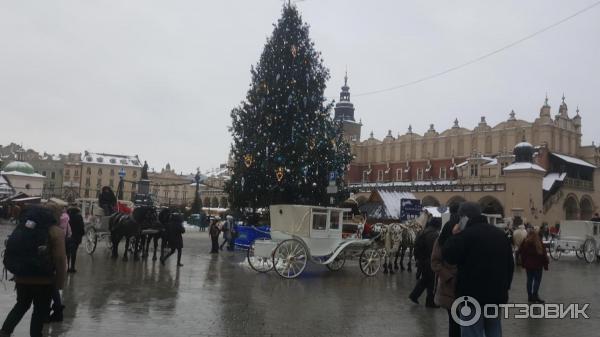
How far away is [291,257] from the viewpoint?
12922 millimetres

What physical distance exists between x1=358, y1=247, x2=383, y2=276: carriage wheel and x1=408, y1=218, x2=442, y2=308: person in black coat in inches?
147

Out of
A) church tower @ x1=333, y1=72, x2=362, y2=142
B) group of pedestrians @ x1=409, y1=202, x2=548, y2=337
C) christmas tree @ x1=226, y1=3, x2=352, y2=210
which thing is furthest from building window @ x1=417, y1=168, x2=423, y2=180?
group of pedestrians @ x1=409, y1=202, x2=548, y2=337

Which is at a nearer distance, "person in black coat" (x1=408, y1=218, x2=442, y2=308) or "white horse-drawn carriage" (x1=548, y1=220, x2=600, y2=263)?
"person in black coat" (x1=408, y1=218, x2=442, y2=308)

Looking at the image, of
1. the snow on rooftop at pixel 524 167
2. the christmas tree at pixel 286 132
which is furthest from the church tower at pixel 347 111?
the christmas tree at pixel 286 132

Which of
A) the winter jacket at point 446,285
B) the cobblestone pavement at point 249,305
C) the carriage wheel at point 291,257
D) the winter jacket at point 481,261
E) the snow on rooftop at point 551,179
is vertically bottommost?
the cobblestone pavement at point 249,305

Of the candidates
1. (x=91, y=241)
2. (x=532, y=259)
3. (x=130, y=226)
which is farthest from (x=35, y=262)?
(x=91, y=241)

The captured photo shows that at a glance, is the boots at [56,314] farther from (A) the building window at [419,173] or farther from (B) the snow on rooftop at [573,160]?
(A) the building window at [419,173]

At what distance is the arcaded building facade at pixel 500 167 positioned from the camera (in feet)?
151

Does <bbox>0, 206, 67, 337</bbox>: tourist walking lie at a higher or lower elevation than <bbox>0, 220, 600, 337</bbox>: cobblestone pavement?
higher

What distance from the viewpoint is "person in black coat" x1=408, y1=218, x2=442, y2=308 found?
9.47 meters

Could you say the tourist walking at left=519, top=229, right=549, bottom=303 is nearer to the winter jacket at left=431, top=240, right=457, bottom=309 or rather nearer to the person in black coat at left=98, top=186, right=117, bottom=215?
the winter jacket at left=431, top=240, right=457, bottom=309

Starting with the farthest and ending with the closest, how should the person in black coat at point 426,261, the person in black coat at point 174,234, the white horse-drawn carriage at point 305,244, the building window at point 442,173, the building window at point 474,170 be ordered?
the building window at point 442,173 → the building window at point 474,170 → the person in black coat at point 174,234 → the white horse-drawn carriage at point 305,244 → the person in black coat at point 426,261

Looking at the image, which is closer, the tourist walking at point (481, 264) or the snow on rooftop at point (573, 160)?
the tourist walking at point (481, 264)

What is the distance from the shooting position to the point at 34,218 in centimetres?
554
